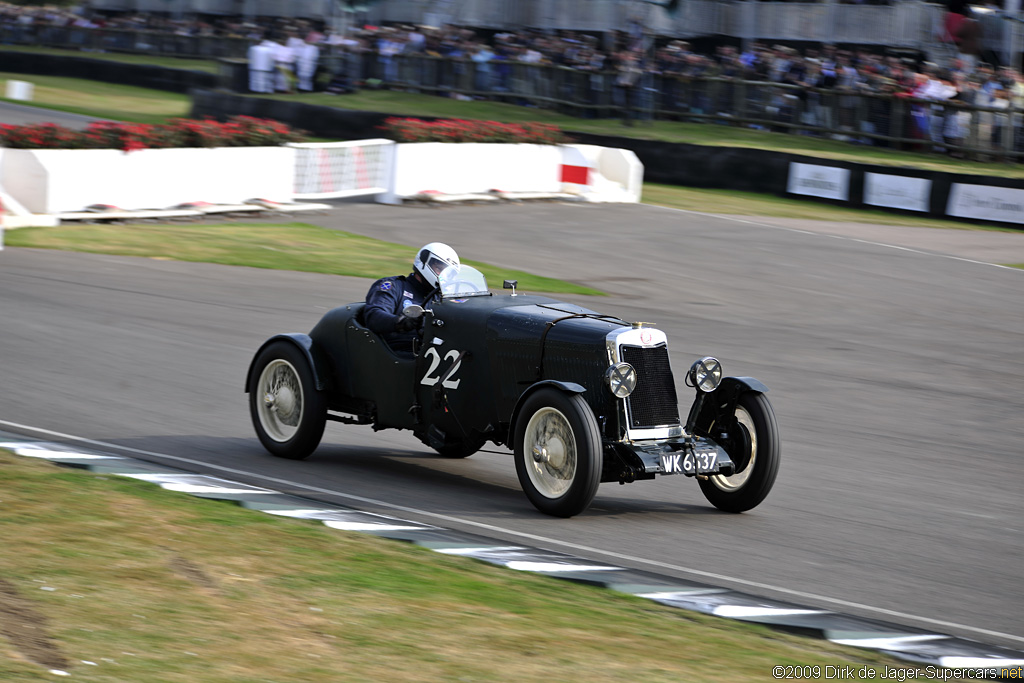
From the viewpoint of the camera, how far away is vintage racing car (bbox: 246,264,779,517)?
6824 millimetres

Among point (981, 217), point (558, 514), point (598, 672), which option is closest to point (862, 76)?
point (981, 217)

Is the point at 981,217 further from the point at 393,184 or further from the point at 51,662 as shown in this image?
the point at 51,662

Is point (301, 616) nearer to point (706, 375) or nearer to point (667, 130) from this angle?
point (706, 375)

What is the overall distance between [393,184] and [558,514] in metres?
18.1

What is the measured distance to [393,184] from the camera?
24.4 metres

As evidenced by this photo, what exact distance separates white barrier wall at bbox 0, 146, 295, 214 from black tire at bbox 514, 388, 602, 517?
530 inches

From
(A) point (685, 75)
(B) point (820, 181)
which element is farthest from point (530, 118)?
(B) point (820, 181)

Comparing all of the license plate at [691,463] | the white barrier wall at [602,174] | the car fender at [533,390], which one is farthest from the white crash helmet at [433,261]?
the white barrier wall at [602,174]

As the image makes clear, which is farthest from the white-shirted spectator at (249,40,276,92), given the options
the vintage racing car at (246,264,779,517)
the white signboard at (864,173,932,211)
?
the vintage racing car at (246,264,779,517)

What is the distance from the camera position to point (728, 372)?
488 inches

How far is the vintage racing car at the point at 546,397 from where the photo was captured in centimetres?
682

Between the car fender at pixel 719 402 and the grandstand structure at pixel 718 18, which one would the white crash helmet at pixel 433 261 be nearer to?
the car fender at pixel 719 402

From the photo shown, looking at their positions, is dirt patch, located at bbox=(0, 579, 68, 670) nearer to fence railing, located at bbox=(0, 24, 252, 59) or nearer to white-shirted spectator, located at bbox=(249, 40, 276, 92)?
white-shirted spectator, located at bbox=(249, 40, 276, 92)

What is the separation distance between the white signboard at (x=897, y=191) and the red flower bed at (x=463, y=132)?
23.1 feet
